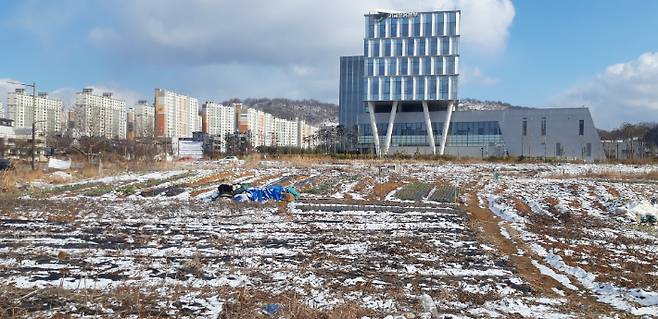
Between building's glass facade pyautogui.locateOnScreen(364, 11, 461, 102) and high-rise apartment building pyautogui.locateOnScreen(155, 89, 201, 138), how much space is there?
58955mm

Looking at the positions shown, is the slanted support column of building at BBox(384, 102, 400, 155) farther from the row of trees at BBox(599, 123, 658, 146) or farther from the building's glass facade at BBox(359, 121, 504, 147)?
the row of trees at BBox(599, 123, 658, 146)

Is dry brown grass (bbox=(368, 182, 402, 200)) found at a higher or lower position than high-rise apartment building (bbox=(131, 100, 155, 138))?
lower

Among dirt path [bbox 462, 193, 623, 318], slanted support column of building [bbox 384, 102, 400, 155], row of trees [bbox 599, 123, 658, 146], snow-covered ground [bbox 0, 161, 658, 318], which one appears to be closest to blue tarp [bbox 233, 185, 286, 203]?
snow-covered ground [bbox 0, 161, 658, 318]

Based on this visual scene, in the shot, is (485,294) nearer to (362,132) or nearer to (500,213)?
(500,213)

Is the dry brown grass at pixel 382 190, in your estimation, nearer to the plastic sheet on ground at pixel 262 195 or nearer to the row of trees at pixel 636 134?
the plastic sheet on ground at pixel 262 195

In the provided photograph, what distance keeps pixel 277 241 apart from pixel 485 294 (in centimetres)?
472

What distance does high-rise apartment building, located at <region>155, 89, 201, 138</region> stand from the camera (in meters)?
112

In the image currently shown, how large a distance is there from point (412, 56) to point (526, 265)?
61968 mm

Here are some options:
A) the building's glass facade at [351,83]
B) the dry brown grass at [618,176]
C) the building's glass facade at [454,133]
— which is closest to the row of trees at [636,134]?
the building's glass facade at [454,133]

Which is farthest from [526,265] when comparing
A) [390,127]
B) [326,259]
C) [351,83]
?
[351,83]

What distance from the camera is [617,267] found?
7.87m

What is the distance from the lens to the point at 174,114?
117 meters

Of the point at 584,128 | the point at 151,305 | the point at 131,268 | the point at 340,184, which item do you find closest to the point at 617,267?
the point at 151,305

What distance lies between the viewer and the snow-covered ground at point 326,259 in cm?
573
